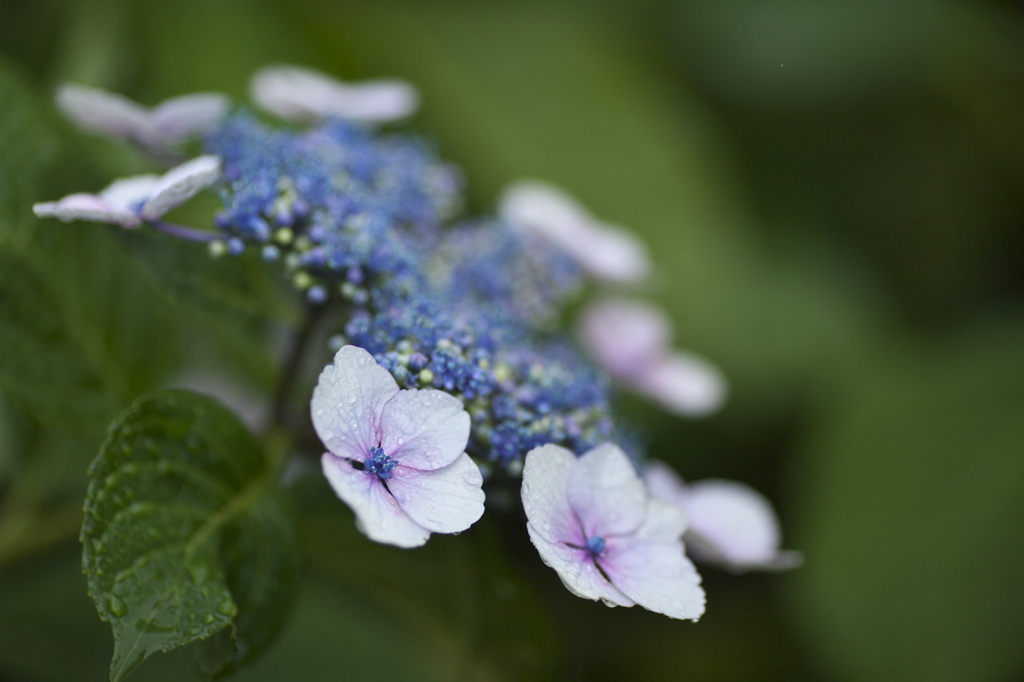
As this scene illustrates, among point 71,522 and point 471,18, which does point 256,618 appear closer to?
point 71,522

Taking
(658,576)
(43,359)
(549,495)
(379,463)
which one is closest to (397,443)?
(379,463)

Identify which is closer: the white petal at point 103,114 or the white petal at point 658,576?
the white petal at point 658,576

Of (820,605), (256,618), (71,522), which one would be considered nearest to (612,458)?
(256,618)

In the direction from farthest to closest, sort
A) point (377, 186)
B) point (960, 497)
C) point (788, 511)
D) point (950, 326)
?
point (950, 326), point (788, 511), point (960, 497), point (377, 186)

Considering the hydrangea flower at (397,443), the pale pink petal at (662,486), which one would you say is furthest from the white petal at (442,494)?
the pale pink petal at (662,486)

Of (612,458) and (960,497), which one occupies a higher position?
(612,458)

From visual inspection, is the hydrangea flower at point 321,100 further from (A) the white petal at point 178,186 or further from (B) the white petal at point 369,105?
(A) the white petal at point 178,186
